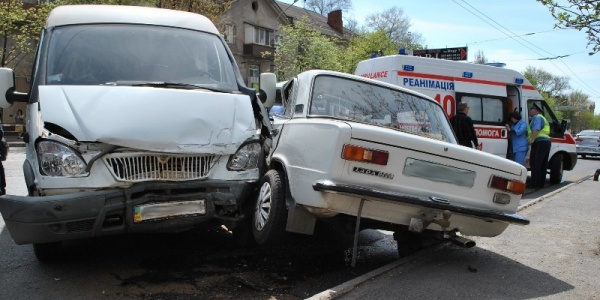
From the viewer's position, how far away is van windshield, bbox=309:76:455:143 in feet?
14.6

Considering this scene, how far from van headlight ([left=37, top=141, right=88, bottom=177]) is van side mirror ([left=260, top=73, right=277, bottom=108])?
2.20 m

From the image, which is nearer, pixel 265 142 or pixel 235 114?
pixel 235 114

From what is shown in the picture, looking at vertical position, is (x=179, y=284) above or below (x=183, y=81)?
below

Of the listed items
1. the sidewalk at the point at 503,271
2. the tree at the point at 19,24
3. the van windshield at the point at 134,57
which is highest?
the tree at the point at 19,24

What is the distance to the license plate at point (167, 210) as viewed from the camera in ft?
11.6

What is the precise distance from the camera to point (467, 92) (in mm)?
10148

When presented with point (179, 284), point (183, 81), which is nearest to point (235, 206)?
point (179, 284)

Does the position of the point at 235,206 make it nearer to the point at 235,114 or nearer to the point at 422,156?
the point at 235,114

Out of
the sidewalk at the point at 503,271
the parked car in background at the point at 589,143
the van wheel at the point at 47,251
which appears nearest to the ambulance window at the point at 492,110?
the sidewalk at the point at 503,271

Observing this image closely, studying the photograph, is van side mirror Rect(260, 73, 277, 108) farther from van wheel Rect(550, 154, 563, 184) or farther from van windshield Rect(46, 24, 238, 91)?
van wheel Rect(550, 154, 563, 184)

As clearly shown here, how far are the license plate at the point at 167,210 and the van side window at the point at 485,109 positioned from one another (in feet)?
26.0

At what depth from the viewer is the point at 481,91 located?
10.3m

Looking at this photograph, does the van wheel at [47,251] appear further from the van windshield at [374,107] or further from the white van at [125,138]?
the van windshield at [374,107]

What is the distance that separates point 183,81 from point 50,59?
3.90 ft
